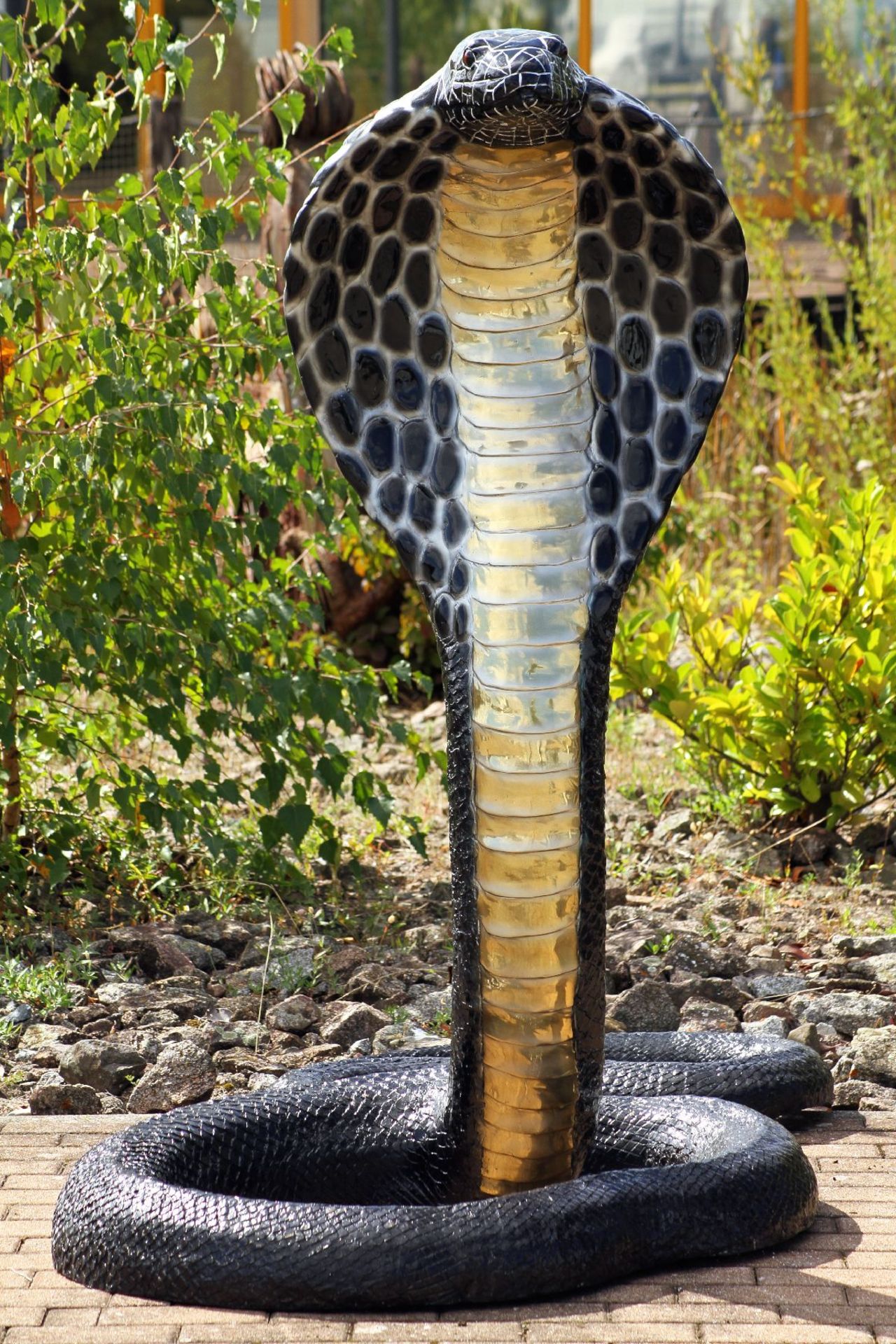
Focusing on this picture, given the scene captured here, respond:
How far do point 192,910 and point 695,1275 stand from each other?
8.64 ft

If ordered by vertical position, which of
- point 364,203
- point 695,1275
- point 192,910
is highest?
point 364,203

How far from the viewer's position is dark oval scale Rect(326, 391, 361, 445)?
2.97 meters

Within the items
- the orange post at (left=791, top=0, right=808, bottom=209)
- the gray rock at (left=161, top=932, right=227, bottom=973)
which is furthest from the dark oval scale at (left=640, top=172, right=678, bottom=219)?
the orange post at (left=791, top=0, right=808, bottom=209)

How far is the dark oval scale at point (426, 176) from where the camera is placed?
269cm

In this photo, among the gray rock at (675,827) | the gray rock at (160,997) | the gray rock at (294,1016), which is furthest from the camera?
the gray rock at (675,827)

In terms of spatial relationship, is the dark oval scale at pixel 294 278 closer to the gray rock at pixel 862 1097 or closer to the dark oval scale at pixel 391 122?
the dark oval scale at pixel 391 122

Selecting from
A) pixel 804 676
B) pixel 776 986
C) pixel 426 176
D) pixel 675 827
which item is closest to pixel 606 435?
pixel 426 176

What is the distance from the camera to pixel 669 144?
2.69 metres

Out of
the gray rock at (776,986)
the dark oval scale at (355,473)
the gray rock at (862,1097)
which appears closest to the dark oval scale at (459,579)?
the dark oval scale at (355,473)

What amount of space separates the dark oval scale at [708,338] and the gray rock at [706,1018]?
1780 mm

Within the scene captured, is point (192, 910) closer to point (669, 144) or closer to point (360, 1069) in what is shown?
point (360, 1069)

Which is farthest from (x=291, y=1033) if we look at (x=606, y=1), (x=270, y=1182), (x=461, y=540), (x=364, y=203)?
(x=606, y=1)

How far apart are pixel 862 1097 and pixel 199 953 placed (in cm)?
180

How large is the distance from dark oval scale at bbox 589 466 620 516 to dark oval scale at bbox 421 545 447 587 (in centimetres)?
25
